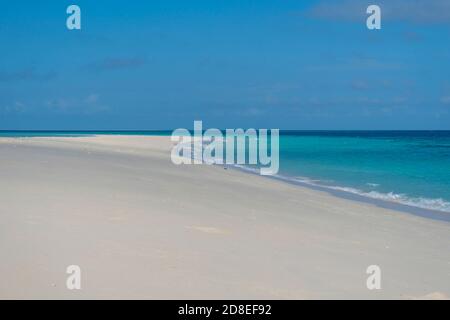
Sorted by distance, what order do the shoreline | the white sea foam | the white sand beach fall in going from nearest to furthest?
the white sand beach
the shoreline
the white sea foam

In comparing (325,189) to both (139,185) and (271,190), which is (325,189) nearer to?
(271,190)

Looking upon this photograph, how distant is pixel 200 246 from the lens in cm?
718

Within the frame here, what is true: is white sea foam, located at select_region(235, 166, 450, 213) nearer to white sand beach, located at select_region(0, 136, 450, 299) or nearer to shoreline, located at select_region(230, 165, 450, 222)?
shoreline, located at select_region(230, 165, 450, 222)

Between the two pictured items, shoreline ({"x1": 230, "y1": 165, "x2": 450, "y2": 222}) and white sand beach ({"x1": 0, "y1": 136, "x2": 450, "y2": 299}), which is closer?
white sand beach ({"x1": 0, "y1": 136, "x2": 450, "y2": 299})

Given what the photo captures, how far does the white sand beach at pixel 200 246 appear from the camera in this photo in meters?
5.49

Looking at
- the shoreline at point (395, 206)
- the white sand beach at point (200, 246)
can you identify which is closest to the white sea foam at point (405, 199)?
the shoreline at point (395, 206)

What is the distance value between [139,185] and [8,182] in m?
3.31

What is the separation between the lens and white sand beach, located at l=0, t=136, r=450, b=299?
5492 mm

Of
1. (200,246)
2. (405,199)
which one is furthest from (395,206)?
(200,246)

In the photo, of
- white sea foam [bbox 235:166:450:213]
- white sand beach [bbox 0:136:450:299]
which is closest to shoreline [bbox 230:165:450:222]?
white sea foam [bbox 235:166:450:213]

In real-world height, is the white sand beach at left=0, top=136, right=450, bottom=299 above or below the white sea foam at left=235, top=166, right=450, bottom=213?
below

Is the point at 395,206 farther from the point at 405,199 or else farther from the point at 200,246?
the point at 200,246

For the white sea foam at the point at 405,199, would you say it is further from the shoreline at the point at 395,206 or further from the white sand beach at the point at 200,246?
the white sand beach at the point at 200,246
